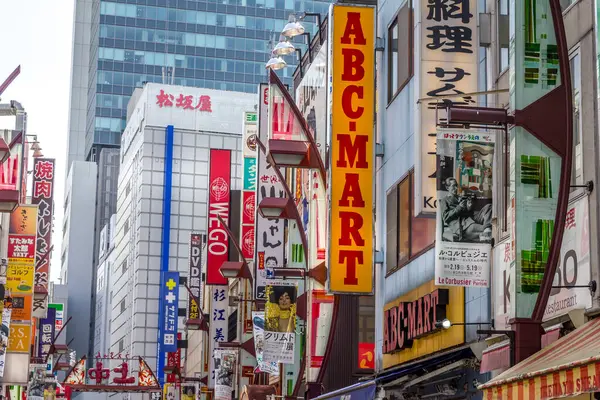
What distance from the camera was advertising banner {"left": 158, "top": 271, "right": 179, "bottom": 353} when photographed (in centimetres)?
8169

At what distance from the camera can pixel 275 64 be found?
38531 millimetres

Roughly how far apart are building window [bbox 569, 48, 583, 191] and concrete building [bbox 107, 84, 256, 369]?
108 metres

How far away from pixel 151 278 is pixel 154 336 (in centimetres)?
575

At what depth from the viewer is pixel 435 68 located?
22078mm

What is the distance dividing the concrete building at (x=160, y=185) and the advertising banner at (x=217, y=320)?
61628 millimetres

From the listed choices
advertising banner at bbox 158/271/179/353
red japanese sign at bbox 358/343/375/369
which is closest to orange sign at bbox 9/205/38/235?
red japanese sign at bbox 358/343/375/369

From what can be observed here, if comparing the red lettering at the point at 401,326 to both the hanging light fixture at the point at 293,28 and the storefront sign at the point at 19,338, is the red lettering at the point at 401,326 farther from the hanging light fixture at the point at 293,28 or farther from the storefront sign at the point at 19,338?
the storefront sign at the point at 19,338

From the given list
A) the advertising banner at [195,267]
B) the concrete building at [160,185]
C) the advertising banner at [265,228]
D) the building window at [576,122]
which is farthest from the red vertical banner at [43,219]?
the concrete building at [160,185]

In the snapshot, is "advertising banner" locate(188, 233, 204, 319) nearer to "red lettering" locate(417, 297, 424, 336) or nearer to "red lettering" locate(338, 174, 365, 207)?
"red lettering" locate(338, 174, 365, 207)

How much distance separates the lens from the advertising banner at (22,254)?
2121 inches

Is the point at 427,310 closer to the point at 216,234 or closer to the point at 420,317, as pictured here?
the point at 420,317

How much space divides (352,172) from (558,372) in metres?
15.5

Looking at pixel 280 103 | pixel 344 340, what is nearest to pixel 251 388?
pixel 344 340

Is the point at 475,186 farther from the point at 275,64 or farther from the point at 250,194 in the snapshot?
the point at 250,194
